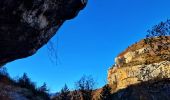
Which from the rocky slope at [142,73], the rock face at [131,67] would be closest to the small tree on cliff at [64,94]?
the rocky slope at [142,73]

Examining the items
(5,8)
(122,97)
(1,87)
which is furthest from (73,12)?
(122,97)

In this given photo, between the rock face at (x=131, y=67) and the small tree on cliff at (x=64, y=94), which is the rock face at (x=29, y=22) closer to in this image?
the small tree on cliff at (x=64, y=94)

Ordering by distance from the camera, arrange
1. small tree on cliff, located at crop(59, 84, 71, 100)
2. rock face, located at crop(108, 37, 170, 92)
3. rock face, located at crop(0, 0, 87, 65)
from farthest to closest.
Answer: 1. rock face, located at crop(108, 37, 170, 92)
2. small tree on cliff, located at crop(59, 84, 71, 100)
3. rock face, located at crop(0, 0, 87, 65)

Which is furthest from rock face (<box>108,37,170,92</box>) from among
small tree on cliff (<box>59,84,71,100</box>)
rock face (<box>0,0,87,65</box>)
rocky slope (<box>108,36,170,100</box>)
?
rock face (<box>0,0,87,65</box>)

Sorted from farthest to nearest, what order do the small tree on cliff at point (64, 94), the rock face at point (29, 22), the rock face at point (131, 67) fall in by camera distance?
the rock face at point (131, 67) < the small tree on cliff at point (64, 94) < the rock face at point (29, 22)

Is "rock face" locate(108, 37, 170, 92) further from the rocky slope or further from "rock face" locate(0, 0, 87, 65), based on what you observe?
"rock face" locate(0, 0, 87, 65)

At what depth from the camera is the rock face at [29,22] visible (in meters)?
8.62

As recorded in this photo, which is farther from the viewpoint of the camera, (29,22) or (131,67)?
(131,67)

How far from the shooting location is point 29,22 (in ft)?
29.5

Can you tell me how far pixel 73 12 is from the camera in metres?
10.2

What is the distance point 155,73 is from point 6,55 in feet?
332

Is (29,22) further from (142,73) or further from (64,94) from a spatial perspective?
(142,73)

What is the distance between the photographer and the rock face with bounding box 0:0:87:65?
28.3ft

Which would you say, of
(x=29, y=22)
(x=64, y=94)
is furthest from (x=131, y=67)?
(x=29, y=22)
